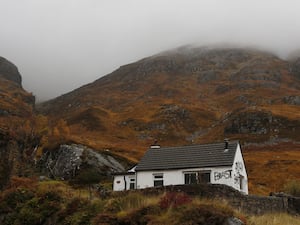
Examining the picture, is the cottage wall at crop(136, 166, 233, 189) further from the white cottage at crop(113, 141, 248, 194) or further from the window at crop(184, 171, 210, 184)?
the window at crop(184, 171, 210, 184)

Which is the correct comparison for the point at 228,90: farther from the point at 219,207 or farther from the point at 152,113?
the point at 219,207

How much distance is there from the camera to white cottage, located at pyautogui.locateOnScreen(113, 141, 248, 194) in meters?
34.2

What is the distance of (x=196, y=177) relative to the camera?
35.0 meters

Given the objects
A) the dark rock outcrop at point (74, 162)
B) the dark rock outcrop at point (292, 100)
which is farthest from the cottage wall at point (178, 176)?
the dark rock outcrop at point (292, 100)

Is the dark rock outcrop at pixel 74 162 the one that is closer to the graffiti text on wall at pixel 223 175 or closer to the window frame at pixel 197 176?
the window frame at pixel 197 176

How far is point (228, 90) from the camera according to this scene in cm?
18075

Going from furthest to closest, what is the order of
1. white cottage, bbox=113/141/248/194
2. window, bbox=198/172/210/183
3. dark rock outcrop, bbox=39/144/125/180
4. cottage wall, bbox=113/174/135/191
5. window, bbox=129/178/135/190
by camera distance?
dark rock outcrop, bbox=39/144/125/180, cottage wall, bbox=113/174/135/191, window, bbox=129/178/135/190, window, bbox=198/172/210/183, white cottage, bbox=113/141/248/194

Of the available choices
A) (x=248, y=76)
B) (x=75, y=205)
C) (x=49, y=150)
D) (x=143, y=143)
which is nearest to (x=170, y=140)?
(x=143, y=143)

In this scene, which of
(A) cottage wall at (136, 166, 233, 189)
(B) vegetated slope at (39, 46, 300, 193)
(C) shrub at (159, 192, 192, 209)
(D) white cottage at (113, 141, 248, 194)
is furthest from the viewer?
(B) vegetated slope at (39, 46, 300, 193)

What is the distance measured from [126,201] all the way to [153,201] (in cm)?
193

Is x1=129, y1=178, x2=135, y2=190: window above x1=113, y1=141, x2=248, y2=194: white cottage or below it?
below

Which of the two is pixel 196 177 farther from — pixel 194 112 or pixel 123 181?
pixel 194 112

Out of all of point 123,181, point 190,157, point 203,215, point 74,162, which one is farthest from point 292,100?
point 203,215

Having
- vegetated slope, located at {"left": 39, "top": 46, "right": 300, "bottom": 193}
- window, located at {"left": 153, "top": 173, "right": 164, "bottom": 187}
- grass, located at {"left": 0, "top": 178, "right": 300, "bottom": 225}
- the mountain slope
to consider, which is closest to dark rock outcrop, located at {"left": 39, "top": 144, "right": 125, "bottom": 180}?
vegetated slope, located at {"left": 39, "top": 46, "right": 300, "bottom": 193}
